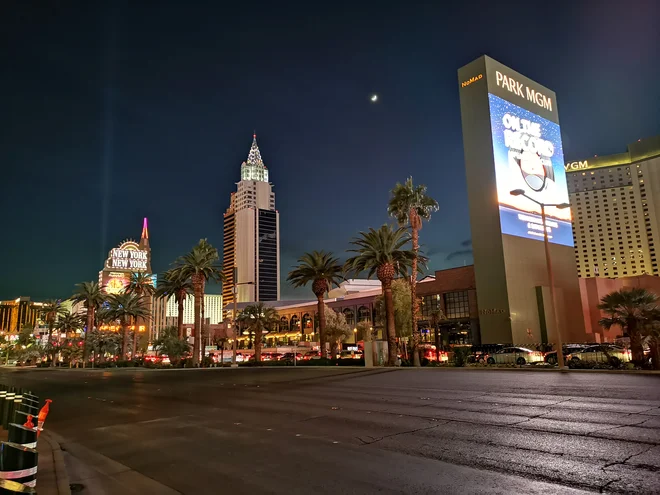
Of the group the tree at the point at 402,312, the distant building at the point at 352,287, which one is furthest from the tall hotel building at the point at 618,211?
the tree at the point at 402,312

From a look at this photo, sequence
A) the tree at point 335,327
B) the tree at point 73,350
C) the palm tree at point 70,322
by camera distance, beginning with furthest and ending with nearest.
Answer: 1. the palm tree at point 70,322
2. the tree at point 73,350
3. the tree at point 335,327

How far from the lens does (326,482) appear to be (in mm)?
6879

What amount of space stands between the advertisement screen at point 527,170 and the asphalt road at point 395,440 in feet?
130

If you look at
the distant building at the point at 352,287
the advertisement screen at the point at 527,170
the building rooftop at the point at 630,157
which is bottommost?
the distant building at the point at 352,287

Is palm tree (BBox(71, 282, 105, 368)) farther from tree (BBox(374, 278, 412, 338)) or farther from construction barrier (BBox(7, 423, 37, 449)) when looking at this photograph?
construction barrier (BBox(7, 423, 37, 449))

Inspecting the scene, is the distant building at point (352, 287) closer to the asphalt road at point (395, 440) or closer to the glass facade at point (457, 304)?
the glass facade at point (457, 304)

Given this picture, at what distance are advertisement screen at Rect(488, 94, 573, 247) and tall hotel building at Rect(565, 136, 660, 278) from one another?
377 ft

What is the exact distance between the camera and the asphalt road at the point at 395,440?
675 cm

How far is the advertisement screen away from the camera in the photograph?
177ft

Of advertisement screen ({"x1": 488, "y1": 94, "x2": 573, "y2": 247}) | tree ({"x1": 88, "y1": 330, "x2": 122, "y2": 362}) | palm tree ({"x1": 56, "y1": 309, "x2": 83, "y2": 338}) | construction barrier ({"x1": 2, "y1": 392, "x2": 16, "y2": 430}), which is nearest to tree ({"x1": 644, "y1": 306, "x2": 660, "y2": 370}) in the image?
construction barrier ({"x1": 2, "y1": 392, "x2": 16, "y2": 430})

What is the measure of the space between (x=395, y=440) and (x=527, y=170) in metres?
54.0

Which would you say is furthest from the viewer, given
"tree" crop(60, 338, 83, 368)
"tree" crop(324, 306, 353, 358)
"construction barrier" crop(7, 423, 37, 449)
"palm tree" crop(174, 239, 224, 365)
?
"tree" crop(60, 338, 83, 368)

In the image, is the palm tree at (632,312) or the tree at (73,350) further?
the tree at (73,350)

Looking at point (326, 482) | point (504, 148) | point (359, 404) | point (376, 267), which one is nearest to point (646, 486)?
point (326, 482)
